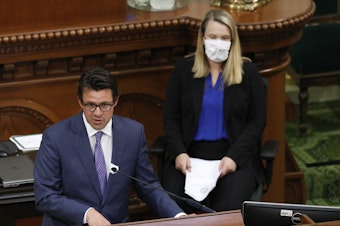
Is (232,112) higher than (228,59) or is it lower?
lower

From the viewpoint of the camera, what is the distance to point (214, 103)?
21.1ft

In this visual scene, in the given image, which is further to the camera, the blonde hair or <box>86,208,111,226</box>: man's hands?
the blonde hair

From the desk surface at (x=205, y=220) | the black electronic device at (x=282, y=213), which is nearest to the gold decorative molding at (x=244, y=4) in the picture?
the desk surface at (x=205, y=220)

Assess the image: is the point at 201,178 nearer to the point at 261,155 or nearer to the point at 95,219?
the point at 261,155

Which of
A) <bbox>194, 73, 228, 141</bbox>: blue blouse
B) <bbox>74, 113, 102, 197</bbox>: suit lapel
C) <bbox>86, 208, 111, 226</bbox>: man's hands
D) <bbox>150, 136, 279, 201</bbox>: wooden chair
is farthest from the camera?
<bbox>194, 73, 228, 141</bbox>: blue blouse

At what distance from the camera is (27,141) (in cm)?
622

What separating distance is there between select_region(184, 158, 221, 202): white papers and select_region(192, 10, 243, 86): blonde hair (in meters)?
0.45

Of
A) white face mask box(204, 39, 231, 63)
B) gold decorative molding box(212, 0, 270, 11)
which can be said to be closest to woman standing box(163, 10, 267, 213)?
white face mask box(204, 39, 231, 63)

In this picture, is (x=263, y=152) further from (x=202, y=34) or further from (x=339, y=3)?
(x=339, y=3)

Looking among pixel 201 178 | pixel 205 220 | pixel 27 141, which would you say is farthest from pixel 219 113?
pixel 205 220

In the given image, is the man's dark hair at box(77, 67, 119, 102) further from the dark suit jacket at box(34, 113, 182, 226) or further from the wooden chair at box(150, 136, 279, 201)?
the wooden chair at box(150, 136, 279, 201)

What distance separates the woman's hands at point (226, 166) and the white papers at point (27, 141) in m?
0.99

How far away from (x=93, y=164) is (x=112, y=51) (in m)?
1.46

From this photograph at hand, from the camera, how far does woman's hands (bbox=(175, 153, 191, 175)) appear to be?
20.8ft
